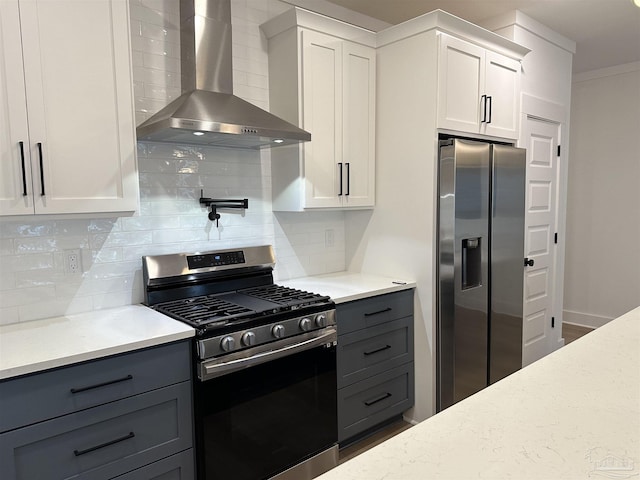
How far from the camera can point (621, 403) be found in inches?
43.7

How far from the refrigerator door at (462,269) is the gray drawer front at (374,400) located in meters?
0.22

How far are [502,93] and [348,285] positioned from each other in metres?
1.74

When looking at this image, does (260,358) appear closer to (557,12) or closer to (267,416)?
(267,416)

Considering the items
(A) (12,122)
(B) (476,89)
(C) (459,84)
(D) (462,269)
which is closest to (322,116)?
(C) (459,84)

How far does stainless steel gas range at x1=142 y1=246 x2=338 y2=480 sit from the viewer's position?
78.0 inches

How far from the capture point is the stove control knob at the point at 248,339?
2.04 meters

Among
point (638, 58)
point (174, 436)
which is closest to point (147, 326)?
point (174, 436)

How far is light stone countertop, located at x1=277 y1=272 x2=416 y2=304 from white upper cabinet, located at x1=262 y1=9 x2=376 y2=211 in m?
0.48

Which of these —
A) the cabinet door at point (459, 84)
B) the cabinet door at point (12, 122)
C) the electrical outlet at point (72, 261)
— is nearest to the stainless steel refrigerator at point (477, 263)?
the cabinet door at point (459, 84)

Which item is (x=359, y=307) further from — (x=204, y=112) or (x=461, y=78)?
(x=461, y=78)

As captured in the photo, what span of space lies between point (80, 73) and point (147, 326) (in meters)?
1.08

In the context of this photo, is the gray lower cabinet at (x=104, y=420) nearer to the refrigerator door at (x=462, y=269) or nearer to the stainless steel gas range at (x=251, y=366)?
the stainless steel gas range at (x=251, y=366)

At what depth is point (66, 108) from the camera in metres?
1.88

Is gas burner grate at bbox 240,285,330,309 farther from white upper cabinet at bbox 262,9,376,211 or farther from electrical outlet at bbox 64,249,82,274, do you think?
electrical outlet at bbox 64,249,82,274
